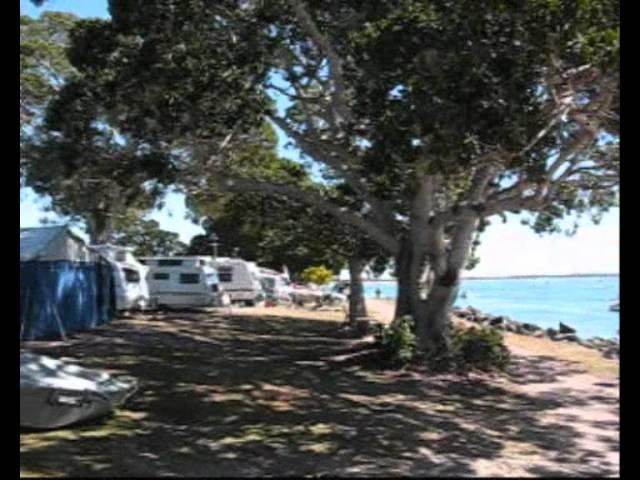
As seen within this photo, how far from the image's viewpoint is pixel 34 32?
27.7 m

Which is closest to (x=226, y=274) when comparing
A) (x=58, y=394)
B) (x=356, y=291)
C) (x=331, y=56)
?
(x=356, y=291)

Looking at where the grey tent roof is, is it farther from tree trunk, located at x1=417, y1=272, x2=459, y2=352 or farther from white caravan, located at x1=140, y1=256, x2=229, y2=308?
white caravan, located at x1=140, y1=256, x2=229, y2=308

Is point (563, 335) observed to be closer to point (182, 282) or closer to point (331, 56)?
point (182, 282)

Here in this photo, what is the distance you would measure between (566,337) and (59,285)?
1898 centimetres

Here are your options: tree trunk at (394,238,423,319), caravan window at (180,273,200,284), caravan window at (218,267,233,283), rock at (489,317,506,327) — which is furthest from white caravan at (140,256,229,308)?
tree trunk at (394,238,423,319)

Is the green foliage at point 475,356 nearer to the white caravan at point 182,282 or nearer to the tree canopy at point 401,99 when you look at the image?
the tree canopy at point 401,99

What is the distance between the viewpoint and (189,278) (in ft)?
119

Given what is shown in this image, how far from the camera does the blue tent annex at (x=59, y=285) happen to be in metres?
20.1

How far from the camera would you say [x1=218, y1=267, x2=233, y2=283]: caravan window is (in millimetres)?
44450

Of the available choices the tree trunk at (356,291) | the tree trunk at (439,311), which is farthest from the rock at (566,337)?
the tree trunk at (439,311)

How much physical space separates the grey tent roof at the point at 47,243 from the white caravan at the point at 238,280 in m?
20.3
